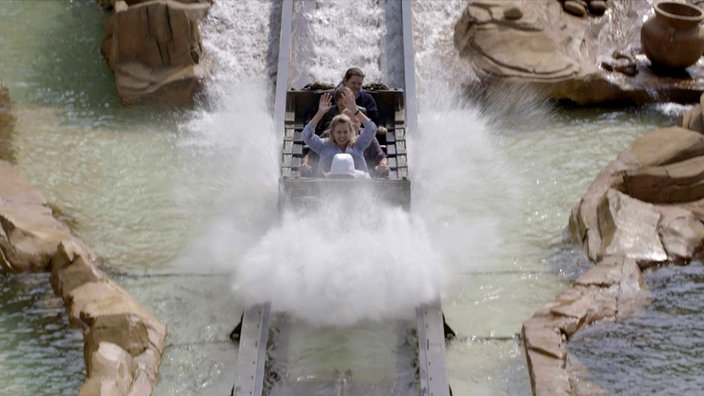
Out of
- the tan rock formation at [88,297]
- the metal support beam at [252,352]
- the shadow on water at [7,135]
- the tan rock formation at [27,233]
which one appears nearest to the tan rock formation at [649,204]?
the metal support beam at [252,352]

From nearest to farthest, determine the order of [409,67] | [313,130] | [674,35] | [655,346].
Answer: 1. [655,346]
2. [313,130]
3. [409,67]
4. [674,35]

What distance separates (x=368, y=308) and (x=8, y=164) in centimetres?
404

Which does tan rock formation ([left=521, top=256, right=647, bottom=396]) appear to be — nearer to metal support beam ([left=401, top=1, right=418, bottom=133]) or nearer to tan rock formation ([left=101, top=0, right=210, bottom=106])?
metal support beam ([left=401, top=1, right=418, bottom=133])

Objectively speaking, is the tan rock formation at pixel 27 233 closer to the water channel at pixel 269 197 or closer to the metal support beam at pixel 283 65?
the water channel at pixel 269 197

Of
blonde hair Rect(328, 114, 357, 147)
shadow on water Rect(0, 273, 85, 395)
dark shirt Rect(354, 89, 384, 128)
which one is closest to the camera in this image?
shadow on water Rect(0, 273, 85, 395)

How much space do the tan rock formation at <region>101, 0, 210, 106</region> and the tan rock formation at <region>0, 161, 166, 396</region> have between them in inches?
101

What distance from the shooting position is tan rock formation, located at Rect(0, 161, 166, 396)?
6.92 metres

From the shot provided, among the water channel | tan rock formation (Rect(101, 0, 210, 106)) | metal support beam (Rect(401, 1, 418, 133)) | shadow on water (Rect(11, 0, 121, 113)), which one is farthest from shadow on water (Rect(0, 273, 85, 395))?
metal support beam (Rect(401, 1, 418, 133))

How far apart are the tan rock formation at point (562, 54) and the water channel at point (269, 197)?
0.81ft

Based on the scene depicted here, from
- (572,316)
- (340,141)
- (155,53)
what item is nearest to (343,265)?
(340,141)

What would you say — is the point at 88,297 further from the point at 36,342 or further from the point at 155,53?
the point at 155,53

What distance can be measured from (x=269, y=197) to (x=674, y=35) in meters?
5.09

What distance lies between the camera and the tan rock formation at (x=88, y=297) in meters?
6.92

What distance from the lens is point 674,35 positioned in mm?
11406
